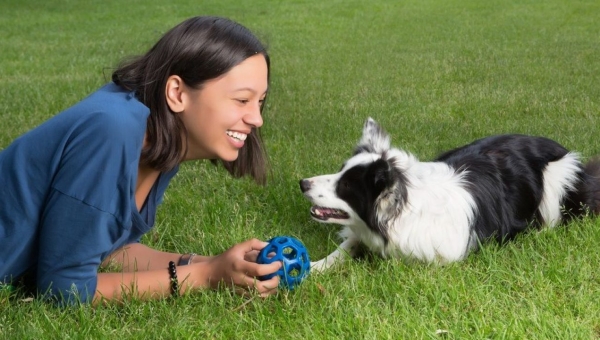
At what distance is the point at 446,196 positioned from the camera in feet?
12.0

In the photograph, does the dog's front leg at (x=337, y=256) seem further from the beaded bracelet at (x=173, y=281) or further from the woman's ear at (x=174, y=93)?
the woman's ear at (x=174, y=93)

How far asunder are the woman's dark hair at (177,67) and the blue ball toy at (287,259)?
1.74 ft

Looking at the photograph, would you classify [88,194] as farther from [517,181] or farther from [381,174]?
[517,181]

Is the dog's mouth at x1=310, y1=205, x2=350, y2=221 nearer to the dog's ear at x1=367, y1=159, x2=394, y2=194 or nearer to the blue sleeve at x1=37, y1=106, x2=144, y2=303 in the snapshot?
the dog's ear at x1=367, y1=159, x2=394, y2=194

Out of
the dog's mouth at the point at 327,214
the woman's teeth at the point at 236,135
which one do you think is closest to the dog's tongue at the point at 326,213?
the dog's mouth at the point at 327,214

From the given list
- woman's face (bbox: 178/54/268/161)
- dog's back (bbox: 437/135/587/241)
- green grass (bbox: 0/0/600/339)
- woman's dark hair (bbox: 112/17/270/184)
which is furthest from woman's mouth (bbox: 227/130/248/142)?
dog's back (bbox: 437/135/587/241)

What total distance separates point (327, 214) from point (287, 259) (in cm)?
66

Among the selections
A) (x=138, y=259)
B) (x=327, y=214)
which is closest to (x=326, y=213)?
(x=327, y=214)

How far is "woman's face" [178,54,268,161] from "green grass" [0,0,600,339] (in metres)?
0.61

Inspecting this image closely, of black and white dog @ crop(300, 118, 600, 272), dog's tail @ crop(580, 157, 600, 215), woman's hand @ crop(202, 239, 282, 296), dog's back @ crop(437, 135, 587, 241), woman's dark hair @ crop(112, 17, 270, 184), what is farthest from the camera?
dog's tail @ crop(580, 157, 600, 215)

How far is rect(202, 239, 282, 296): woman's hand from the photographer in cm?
292

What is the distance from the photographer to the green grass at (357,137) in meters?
2.83

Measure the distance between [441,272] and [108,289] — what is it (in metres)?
1.45

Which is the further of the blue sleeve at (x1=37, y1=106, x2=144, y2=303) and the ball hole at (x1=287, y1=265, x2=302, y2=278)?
the ball hole at (x1=287, y1=265, x2=302, y2=278)
